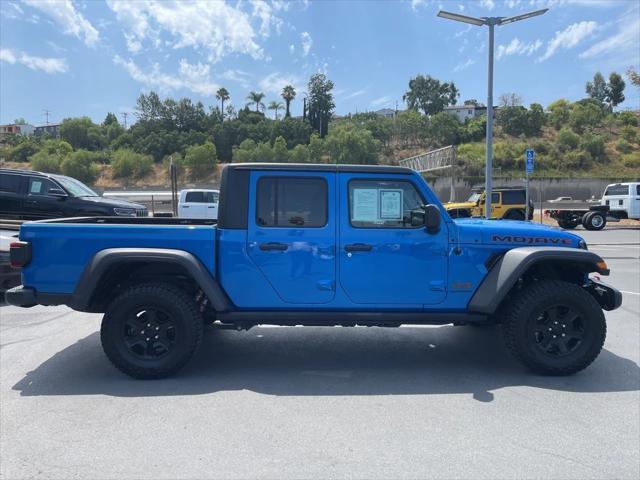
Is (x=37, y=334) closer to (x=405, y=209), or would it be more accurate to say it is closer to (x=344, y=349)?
(x=344, y=349)

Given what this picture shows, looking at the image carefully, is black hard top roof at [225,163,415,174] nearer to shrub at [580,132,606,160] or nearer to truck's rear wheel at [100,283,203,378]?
truck's rear wheel at [100,283,203,378]

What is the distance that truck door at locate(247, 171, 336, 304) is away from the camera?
177 inches

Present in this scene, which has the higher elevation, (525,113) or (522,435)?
(525,113)

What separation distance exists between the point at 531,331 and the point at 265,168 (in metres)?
2.89

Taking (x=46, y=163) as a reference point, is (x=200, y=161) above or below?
above

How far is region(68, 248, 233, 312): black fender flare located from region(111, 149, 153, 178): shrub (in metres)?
88.2

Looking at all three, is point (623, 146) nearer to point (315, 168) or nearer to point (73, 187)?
point (73, 187)

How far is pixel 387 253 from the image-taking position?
177 inches

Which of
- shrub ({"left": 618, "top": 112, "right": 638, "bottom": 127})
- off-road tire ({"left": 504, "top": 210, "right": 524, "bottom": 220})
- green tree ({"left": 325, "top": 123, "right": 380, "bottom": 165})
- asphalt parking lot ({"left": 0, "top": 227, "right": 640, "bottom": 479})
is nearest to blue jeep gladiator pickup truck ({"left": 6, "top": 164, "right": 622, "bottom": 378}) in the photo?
asphalt parking lot ({"left": 0, "top": 227, "right": 640, "bottom": 479})

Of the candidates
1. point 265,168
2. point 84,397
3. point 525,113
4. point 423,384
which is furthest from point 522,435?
point 525,113

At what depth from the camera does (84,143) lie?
115 metres

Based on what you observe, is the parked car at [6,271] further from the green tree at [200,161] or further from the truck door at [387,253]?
the green tree at [200,161]

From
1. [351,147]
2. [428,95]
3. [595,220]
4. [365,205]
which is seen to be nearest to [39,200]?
[365,205]

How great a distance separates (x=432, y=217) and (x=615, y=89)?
155 metres
